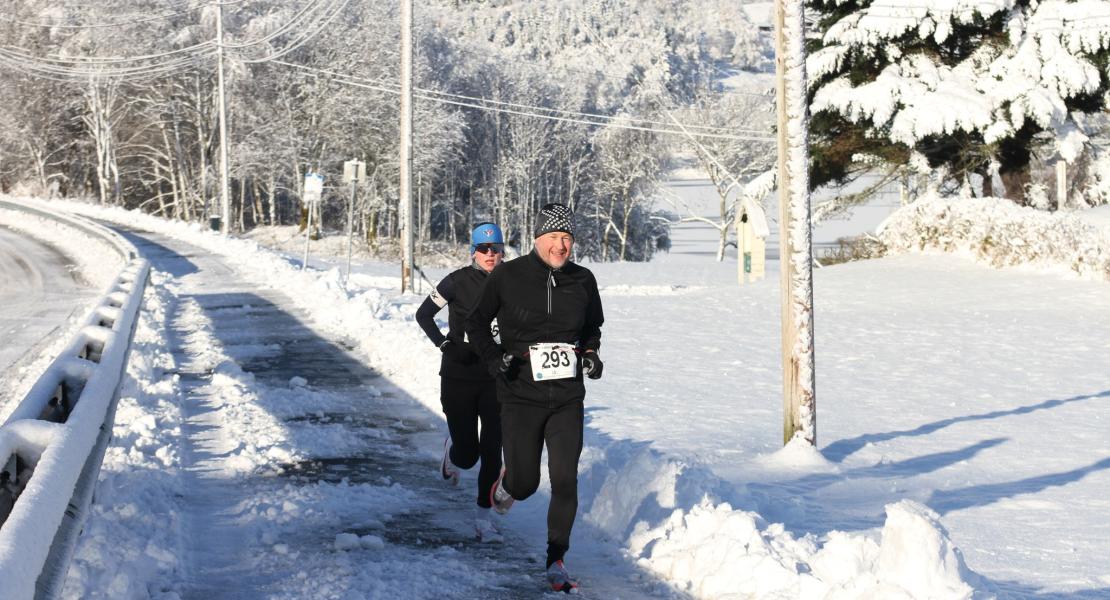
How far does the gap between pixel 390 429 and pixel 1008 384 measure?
8.37 m

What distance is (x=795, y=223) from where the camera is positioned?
10.2 meters

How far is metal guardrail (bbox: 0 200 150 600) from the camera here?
3.89 metres

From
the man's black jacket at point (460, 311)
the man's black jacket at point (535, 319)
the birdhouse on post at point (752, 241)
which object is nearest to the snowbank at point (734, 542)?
the man's black jacket at point (535, 319)

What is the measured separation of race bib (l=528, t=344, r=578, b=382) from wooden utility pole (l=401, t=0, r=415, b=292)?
64.3 ft

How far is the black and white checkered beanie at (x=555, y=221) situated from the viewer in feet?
20.4

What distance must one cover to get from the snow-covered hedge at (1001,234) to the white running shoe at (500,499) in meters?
21.4

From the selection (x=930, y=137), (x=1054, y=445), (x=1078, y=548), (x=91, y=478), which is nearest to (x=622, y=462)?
(x=1078, y=548)

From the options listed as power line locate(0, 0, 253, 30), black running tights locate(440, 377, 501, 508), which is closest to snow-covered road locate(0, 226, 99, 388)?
black running tights locate(440, 377, 501, 508)

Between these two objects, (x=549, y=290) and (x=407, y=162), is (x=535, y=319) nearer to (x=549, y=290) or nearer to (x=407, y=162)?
(x=549, y=290)

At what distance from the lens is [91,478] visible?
599 cm

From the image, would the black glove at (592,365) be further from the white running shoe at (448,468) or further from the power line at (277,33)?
the power line at (277,33)

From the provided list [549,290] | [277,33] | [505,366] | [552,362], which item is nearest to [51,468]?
[505,366]

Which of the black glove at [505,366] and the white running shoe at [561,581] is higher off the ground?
the black glove at [505,366]

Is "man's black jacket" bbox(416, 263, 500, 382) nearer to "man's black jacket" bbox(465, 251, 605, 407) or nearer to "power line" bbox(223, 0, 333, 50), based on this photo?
"man's black jacket" bbox(465, 251, 605, 407)
